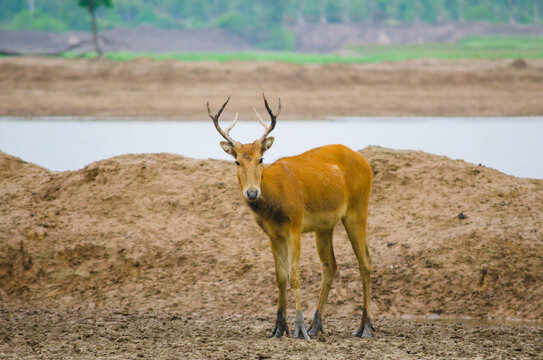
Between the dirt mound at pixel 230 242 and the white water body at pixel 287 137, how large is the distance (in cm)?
747

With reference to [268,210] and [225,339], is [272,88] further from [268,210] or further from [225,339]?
[225,339]

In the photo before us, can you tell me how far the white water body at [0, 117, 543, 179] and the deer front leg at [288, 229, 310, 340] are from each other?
1374 centimetres

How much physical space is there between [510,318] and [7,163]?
1169 centimetres

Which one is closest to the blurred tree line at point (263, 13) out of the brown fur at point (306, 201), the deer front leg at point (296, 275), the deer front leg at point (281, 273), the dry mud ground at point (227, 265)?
the dry mud ground at point (227, 265)

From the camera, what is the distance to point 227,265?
1376 centimetres

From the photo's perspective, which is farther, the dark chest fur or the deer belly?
the deer belly

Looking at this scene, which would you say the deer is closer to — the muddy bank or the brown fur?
the brown fur

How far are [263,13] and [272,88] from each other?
200 feet

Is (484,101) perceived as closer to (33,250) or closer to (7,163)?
(7,163)

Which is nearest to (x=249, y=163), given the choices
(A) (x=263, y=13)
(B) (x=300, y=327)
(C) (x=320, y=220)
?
(C) (x=320, y=220)

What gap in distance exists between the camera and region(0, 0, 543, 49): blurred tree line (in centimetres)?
9344

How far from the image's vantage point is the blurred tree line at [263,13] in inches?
3679

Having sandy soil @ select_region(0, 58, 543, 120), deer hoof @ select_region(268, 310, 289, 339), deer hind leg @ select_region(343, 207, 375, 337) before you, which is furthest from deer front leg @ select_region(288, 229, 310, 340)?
sandy soil @ select_region(0, 58, 543, 120)

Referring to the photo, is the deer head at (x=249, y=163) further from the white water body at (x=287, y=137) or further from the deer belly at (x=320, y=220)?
the white water body at (x=287, y=137)
